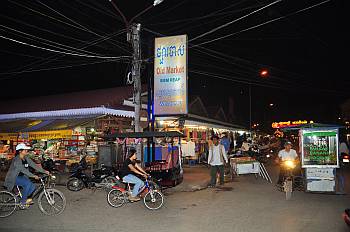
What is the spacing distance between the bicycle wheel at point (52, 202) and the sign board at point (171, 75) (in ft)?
23.7

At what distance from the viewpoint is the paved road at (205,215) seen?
707cm

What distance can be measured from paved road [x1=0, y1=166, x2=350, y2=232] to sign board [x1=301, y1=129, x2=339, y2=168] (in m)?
1.05

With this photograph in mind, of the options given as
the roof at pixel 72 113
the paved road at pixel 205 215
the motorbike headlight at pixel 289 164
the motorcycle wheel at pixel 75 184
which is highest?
the roof at pixel 72 113

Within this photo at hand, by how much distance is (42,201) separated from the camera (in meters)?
8.62

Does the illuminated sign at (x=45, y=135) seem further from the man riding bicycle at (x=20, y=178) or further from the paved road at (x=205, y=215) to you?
the man riding bicycle at (x=20, y=178)

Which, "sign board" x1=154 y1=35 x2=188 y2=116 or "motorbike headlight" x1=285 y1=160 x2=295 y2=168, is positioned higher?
"sign board" x1=154 y1=35 x2=188 y2=116

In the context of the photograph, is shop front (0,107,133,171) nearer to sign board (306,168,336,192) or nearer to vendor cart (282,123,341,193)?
vendor cart (282,123,341,193)

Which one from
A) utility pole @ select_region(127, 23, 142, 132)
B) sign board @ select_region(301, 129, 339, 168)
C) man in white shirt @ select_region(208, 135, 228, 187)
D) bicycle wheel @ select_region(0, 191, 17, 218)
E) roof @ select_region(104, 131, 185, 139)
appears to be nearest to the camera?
bicycle wheel @ select_region(0, 191, 17, 218)

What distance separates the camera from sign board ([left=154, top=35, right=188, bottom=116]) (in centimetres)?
1464

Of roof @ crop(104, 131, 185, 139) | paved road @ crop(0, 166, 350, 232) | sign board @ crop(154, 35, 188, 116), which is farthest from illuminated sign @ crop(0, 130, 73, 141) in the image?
paved road @ crop(0, 166, 350, 232)

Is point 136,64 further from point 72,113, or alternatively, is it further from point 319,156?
point 319,156

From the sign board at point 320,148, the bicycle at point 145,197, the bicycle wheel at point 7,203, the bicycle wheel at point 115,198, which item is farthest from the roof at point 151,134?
the bicycle wheel at point 7,203

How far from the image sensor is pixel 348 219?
539cm

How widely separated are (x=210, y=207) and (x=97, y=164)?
7.45 metres
